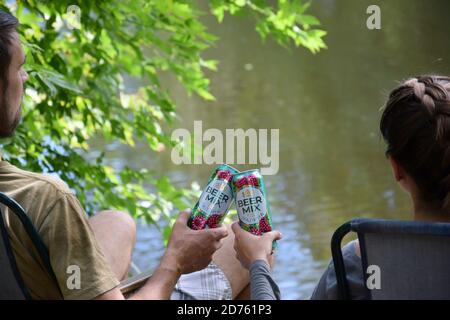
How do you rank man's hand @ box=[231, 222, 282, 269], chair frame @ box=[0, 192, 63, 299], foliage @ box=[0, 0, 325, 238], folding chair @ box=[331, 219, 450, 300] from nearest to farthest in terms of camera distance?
folding chair @ box=[331, 219, 450, 300] → chair frame @ box=[0, 192, 63, 299] → man's hand @ box=[231, 222, 282, 269] → foliage @ box=[0, 0, 325, 238]

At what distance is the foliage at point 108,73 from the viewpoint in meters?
3.78

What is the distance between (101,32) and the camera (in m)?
4.03

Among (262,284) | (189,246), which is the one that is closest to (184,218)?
(189,246)

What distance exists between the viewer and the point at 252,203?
2100mm

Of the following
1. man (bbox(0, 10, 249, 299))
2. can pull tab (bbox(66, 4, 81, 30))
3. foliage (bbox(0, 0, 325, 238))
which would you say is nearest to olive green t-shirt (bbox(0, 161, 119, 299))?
man (bbox(0, 10, 249, 299))

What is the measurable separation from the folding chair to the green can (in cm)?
30

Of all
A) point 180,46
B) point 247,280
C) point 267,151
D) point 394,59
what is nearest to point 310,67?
point 394,59

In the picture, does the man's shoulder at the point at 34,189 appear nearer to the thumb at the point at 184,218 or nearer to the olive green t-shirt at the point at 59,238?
the olive green t-shirt at the point at 59,238

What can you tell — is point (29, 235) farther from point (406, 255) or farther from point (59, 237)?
point (406, 255)

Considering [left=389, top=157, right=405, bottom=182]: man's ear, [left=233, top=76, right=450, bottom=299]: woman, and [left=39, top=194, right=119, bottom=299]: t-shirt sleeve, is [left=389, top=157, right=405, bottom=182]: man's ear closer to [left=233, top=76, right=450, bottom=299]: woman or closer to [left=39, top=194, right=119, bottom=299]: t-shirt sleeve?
[left=233, top=76, right=450, bottom=299]: woman

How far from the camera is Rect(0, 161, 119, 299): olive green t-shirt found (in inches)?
74.0

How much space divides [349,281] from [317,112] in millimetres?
10961

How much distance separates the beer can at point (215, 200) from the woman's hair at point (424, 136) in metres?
0.44
